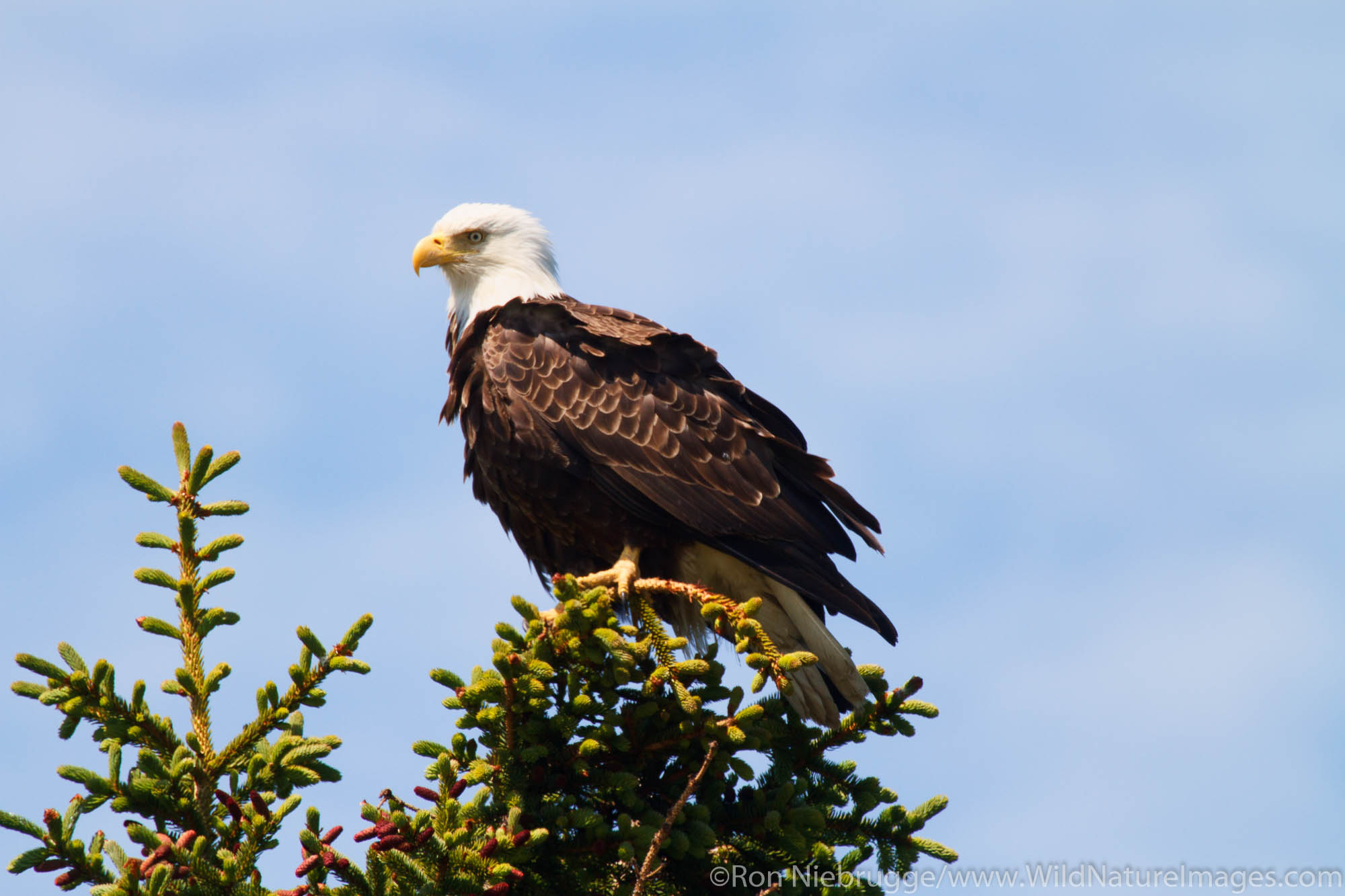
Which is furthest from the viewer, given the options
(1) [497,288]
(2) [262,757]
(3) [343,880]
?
(1) [497,288]

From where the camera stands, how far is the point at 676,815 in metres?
3.34

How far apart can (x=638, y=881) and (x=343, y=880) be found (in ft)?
2.40

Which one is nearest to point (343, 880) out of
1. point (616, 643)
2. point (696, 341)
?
point (616, 643)

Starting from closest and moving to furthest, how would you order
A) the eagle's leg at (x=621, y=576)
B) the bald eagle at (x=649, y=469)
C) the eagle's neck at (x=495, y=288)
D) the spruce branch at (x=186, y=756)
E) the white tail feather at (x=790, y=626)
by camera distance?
the spruce branch at (x=186, y=756), the white tail feather at (x=790, y=626), the eagle's leg at (x=621, y=576), the bald eagle at (x=649, y=469), the eagle's neck at (x=495, y=288)

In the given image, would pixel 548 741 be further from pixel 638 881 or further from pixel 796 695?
pixel 796 695

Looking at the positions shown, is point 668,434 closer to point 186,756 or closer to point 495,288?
point 495,288

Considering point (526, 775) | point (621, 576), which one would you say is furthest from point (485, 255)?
point (526, 775)

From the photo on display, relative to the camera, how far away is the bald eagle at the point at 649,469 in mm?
5312

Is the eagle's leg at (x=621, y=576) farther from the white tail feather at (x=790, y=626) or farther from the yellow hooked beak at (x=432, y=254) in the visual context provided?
the yellow hooked beak at (x=432, y=254)

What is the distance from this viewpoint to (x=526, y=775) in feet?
11.6

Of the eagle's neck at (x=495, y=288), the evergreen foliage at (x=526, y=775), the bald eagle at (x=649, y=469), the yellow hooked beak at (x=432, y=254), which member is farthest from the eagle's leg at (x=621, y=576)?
the yellow hooked beak at (x=432, y=254)

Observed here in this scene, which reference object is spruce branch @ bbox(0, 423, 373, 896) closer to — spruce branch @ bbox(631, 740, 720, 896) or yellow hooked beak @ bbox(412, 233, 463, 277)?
spruce branch @ bbox(631, 740, 720, 896)

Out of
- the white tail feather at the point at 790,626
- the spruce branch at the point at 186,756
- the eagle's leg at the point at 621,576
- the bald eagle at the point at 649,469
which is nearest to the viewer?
the spruce branch at the point at 186,756

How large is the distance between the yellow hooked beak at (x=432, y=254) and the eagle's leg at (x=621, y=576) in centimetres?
221
